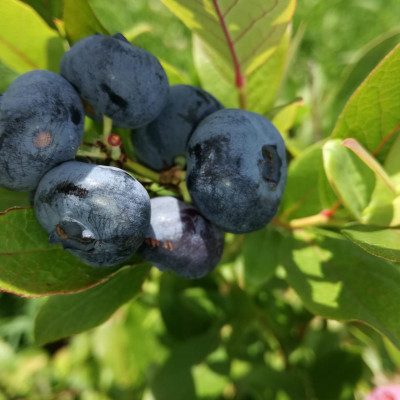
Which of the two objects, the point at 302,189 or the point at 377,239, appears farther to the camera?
the point at 302,189

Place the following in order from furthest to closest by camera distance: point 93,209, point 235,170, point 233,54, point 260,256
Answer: point 260,256 → point 233,54 → point 235,170 → point 93,209

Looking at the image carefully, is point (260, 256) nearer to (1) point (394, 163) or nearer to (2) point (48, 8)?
(1) point (394, 163)

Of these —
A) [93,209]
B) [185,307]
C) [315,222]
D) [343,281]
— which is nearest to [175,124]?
[93,209]

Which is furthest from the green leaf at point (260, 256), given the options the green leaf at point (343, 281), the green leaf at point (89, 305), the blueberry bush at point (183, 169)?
the green leaf at point (89, 305)

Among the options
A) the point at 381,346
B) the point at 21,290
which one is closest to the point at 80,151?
the point at 21,290

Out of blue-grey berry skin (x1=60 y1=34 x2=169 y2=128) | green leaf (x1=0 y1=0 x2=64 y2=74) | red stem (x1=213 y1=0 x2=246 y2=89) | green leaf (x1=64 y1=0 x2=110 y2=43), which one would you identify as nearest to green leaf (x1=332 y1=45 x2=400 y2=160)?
red stem (x1=213 y1=0 x2=246 y2=89)

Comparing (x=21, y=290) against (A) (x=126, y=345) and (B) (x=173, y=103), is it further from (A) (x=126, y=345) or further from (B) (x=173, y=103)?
(A) (x=126, y=345)

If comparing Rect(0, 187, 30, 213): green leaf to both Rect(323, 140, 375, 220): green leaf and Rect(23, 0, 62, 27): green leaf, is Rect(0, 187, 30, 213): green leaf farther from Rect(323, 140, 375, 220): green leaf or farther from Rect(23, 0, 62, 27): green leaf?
Rect(323, 140, 375, 220): green leaf
